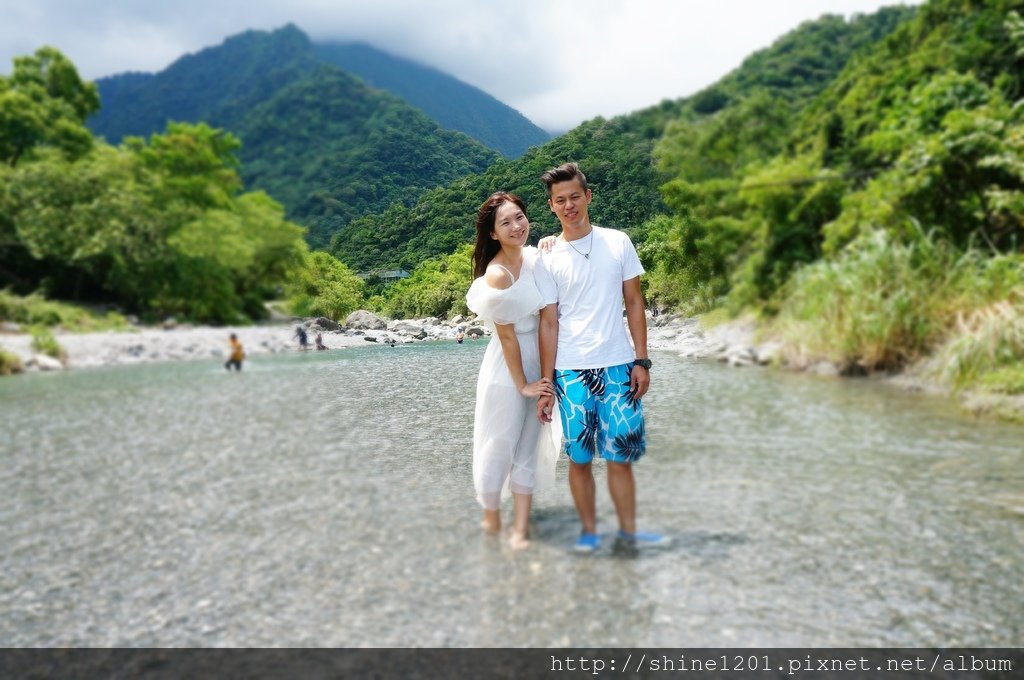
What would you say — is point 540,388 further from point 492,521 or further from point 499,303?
point 492,521

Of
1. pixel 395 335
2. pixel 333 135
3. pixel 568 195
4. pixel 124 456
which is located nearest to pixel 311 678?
pixel 395 335

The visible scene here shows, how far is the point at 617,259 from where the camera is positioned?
272 cm

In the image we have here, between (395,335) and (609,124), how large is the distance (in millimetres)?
1356

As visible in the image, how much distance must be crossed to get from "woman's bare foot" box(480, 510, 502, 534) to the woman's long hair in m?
1.15

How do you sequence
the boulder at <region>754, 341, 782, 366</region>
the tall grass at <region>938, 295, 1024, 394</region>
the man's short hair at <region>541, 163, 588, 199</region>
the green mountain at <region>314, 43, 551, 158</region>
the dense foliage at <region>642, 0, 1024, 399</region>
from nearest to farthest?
the man's short hair at <region>541, 163, 588, 199</region>
the green mountain at <region>314, 43, 551, 158</region>
the dense foliage at <region>642, 0, 1024, 399</region>
the tall grass at <region>938, 295, 1024, 394</region>
the boulder at <region>754, 341, 782, 366</region>

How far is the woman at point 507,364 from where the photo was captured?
2678mm

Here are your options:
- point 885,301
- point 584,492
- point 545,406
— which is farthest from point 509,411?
point 885,301

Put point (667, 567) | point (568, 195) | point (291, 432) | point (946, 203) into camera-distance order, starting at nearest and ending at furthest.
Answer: point (568, 195), point (667, 567), point (291, 432), point (946, 203)

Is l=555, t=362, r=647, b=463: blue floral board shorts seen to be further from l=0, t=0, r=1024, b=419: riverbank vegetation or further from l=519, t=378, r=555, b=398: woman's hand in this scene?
l=0, t=0, r=1024, b=419: riverbank vegetation

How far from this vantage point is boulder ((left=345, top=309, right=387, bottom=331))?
310 cm

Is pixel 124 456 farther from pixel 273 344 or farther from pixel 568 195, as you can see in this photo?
pixel 568 195

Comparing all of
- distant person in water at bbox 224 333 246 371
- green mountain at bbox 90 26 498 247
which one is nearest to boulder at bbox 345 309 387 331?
green mountain at bbox 90 26 498 247

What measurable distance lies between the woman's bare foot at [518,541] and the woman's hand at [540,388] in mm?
798

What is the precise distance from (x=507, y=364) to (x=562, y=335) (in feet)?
0.80
